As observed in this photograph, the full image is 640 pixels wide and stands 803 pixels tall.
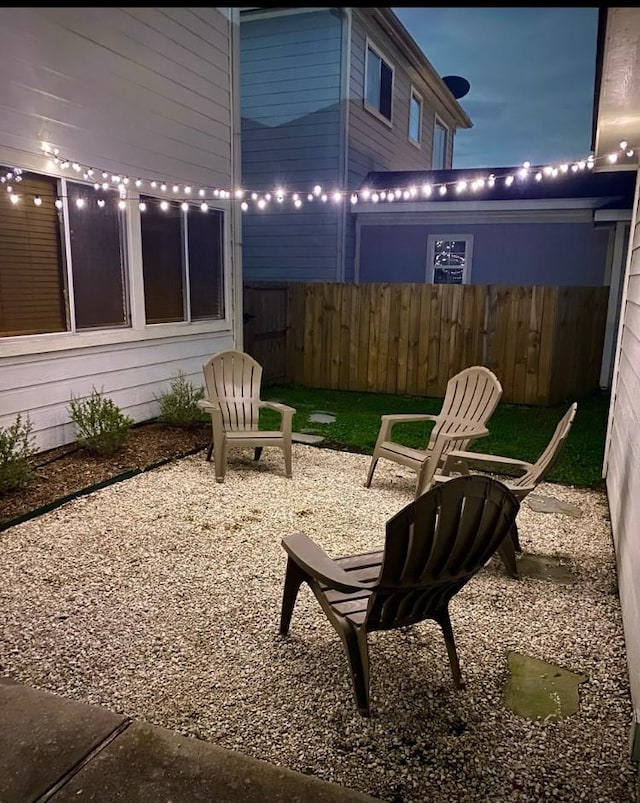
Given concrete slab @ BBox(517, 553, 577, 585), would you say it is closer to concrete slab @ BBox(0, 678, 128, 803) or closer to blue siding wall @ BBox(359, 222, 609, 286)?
concrete slab @ BBox(0, 678, 128, 803)

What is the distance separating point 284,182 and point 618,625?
9328 millimetres

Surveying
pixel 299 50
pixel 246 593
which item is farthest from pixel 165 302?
pixel 299 50

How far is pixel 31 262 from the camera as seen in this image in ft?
15.6

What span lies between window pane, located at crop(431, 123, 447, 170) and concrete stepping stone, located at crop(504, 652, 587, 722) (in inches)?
569

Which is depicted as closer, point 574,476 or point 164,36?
point 574,476

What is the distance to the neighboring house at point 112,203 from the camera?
462 cm

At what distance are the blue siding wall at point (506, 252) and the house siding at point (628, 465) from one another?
522 cm

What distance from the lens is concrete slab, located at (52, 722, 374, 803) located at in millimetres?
1745

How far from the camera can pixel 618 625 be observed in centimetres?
282

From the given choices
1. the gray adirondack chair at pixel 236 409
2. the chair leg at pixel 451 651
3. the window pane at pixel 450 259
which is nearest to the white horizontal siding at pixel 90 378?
the gray adirondack chair at pixel 236 409

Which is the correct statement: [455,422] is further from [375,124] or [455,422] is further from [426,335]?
[375,124]

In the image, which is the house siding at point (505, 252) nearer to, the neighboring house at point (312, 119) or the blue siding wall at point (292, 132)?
the neighboring house at point (312, 119)

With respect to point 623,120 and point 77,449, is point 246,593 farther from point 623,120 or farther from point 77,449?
point 623,120

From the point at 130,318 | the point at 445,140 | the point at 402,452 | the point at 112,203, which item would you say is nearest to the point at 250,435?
the point at 402,452
